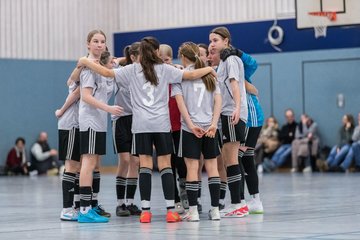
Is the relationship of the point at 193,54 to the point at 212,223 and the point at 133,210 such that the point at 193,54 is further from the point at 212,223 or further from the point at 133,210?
the point at 133,210

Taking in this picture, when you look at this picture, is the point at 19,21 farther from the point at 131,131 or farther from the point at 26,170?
the point at 131,131

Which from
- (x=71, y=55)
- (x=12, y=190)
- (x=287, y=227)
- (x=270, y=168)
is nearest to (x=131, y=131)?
(x=287, y=227)

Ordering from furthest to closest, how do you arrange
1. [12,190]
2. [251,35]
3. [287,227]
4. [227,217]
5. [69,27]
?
[69,27]
[251,35]
[12,190]
[227,217]
[287,227]

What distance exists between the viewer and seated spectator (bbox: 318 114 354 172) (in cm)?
2433

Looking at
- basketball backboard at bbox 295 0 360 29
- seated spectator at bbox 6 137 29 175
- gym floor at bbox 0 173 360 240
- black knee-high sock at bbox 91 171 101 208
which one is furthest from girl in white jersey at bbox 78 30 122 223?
seated spectator at bbox 6 137 29 175

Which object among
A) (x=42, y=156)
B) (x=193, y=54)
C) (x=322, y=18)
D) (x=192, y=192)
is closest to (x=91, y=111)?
(x=193, y=54)

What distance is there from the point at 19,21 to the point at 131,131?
18.4 metres

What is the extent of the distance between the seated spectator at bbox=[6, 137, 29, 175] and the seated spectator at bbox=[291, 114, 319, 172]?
794 cm

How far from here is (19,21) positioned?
27.8m

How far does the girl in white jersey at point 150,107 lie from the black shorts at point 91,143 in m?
0.37

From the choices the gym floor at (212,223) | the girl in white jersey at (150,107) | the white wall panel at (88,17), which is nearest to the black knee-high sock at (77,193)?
the gym floor at (212,223)

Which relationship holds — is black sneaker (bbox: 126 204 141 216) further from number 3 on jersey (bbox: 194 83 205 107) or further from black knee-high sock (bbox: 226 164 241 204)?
number 3 on jersey (bbox: 194 83 205 107)

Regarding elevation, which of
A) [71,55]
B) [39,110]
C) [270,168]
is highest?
[71,55]

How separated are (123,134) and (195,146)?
1.10 meters
